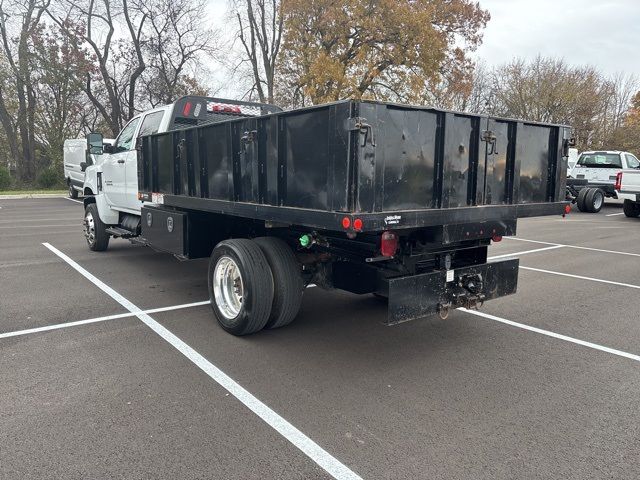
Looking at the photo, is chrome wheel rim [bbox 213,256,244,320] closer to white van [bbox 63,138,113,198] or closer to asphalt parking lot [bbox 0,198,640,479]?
asphalt parking lot [bbox 0,198,640,479]

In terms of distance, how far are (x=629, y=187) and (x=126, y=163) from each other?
53.3 feet

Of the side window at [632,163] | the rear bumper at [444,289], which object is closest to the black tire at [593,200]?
the side window at [632,163]

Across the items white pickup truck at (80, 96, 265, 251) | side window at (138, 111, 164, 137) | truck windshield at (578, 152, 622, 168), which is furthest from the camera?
truck windshield at (578, 152, 622, 168)

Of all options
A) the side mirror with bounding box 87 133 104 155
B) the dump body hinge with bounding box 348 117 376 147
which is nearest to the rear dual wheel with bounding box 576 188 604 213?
the side mirror with bounding box 87 133 104 155

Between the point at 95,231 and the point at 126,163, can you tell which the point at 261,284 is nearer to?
the point at 126,163

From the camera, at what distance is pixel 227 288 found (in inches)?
203

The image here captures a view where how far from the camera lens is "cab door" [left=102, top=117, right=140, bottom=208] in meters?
7.93

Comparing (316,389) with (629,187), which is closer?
(316,389)

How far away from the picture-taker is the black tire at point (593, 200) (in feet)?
63.3

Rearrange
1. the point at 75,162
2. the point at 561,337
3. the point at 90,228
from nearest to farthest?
the point at 561,337, the point at 90,228, the point at 75,162

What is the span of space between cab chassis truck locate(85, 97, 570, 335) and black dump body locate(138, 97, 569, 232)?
0.01 m

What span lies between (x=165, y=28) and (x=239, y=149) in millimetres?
29788

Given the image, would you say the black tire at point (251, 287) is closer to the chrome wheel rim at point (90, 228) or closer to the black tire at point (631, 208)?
the chrome wheel rim at point (90, 228)

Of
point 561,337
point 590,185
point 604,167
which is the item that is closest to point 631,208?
point 590,185
